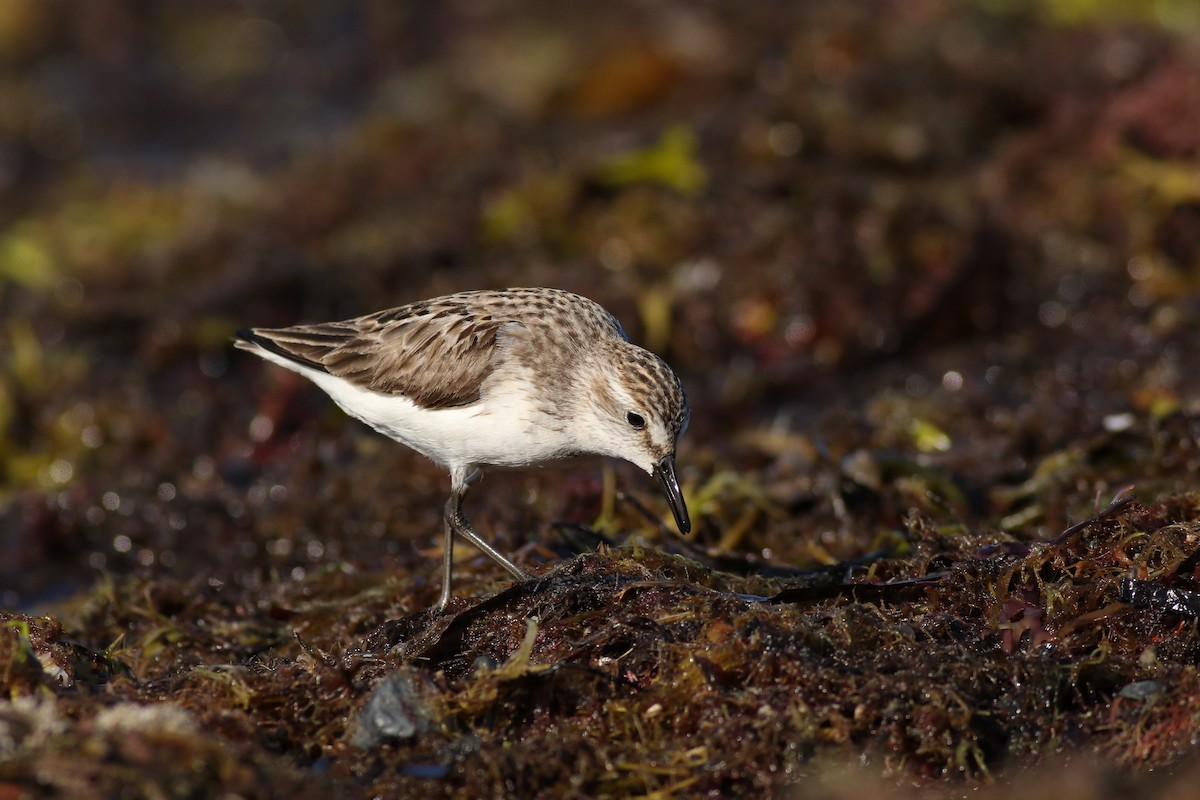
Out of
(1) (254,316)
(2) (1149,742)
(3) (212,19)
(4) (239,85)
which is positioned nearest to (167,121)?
(4) (239,85)

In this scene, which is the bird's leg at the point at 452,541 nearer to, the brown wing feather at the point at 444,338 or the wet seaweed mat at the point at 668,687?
the brown wing feather at the point at 444,338

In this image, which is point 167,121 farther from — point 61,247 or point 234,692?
point 234,692

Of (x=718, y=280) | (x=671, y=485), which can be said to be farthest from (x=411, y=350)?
(x=718, y=280)

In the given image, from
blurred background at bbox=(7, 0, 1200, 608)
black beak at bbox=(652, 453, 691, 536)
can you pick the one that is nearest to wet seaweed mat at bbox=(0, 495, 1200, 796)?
black beak at bbox=(652, 453, 691, 536)

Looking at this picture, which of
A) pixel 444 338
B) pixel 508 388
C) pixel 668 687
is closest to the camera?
pixel 668 687

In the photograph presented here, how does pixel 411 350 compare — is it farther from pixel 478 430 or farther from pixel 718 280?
pixel 718 280

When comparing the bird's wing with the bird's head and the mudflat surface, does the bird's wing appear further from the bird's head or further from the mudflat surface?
the mudflat surface
